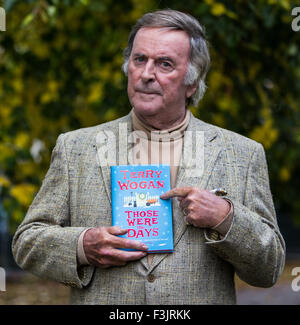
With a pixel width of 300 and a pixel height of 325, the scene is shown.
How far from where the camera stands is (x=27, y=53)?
5.23 m

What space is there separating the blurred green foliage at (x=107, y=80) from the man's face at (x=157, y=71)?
1504 millimetres

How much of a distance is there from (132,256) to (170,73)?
0.78 metres

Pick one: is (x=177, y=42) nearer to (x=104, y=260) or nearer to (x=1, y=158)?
(x=104, y=260)

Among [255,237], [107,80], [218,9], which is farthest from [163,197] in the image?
[107,80]

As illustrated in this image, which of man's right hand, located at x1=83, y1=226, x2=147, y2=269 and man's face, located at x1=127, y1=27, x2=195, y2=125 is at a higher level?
man's face, located at x1=127, y1=27, x2=195, y2=125

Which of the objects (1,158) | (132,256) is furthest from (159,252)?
(1,158)

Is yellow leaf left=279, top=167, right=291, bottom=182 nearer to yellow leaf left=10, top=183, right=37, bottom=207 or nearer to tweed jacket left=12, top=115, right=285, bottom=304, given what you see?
yellow leaf left=10, top=183, right=37, bottom=207

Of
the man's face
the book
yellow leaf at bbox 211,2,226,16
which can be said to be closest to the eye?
the man's face

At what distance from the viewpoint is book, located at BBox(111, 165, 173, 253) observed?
92.0 inches

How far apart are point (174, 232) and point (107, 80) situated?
2.98 m

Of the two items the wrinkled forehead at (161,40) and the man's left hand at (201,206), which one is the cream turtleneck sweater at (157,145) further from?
the wrinkled forehead at (161,40)

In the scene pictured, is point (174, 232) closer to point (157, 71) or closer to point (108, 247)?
point (108, 247)

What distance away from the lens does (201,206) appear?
2.27 meters

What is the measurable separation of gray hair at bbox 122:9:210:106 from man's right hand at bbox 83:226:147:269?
76cm
